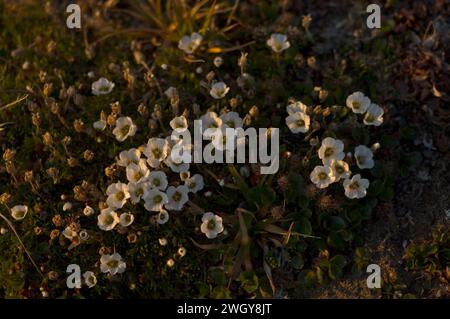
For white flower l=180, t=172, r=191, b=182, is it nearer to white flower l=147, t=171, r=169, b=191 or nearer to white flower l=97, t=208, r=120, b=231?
white flower l=147, t=171, r=169, b=191

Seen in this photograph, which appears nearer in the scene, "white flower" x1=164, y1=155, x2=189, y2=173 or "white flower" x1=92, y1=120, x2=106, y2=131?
"white flower" x1=164, y1=155, x2=189, y2=173

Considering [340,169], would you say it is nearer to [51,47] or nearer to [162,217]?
[162,217]

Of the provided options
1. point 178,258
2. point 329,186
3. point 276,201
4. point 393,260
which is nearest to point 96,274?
point 178,258

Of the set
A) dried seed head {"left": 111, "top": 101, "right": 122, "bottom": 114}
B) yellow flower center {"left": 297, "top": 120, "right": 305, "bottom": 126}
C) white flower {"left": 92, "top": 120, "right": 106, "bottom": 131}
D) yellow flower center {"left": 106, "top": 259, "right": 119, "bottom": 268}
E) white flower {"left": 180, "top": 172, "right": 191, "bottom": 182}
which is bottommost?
yellow flower center {"left": 106, "top": 259, "right": 119, "bottom": 268}

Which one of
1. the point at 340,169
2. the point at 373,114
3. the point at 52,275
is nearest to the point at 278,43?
the point at 373,114

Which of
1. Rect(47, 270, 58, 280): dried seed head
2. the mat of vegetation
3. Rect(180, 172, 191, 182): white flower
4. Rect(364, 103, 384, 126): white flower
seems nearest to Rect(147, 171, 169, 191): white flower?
the mat of vegetation

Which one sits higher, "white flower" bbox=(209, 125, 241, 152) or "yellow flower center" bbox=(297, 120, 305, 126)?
"yellow flower center" bbox=(297, 120, 305, 126)

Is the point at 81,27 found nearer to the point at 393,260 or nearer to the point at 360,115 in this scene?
the point at 360,115
